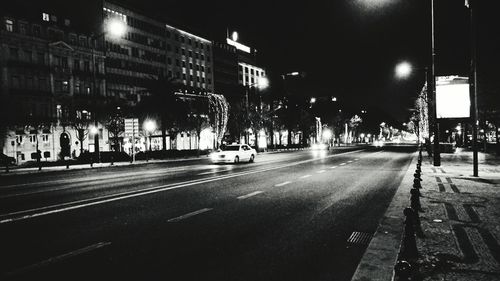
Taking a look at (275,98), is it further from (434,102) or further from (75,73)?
(434,102)

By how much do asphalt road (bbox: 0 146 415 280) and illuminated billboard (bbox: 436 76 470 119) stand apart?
1013 centimetres

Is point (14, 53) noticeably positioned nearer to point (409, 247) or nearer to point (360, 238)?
point (360, 238)

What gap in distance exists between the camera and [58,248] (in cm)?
637

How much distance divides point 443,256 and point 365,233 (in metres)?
1.87

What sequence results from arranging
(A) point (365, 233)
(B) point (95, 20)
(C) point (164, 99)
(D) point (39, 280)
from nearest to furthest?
(D) point (39, 280), (A) point (365, 233), (C) point (164, 99), (B) point (95, 20)

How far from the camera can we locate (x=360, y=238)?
7137mm

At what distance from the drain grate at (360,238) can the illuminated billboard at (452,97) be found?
15.8m

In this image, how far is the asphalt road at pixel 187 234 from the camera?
5.38 m

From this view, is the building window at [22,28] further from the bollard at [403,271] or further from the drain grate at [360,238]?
the bollard at [403,271]

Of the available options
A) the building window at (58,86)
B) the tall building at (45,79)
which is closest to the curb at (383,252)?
the tall building at (45,79)

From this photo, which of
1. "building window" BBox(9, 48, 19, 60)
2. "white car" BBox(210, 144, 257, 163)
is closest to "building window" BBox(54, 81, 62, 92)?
"building window" BBox(9, 48, 19, 60)

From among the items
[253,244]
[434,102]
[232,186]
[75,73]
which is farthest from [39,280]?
[75,73]

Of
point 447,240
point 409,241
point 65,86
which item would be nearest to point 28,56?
point 65,86

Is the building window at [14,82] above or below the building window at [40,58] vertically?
below
